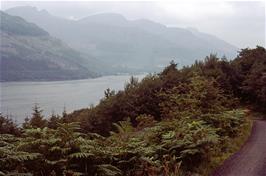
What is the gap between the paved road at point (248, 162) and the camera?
11.6m

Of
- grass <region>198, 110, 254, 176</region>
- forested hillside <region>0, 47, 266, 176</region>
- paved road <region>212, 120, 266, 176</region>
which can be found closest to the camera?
forested hillside <region>0, 47, 266, 176</region>

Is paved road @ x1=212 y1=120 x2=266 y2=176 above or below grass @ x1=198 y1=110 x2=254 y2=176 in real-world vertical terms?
below

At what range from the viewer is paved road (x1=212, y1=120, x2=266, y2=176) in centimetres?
1160

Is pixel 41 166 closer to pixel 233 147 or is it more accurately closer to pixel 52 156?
pixel 52 156

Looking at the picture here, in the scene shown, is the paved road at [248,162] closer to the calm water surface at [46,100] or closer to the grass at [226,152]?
the grass at [226,152]

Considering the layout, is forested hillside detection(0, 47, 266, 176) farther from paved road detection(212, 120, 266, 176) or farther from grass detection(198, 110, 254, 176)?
paved road detection(212, 120, 266, 176)

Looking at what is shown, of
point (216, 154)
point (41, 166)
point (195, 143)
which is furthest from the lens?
point (216, 154)

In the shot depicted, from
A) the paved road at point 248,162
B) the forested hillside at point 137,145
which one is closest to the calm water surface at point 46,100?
the forested hillside at point 137,145

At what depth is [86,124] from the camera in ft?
94.4

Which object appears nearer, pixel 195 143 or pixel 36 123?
pixel 195 143

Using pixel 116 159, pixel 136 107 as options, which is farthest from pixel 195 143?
pixel 136 107

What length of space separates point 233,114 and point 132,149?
877cm

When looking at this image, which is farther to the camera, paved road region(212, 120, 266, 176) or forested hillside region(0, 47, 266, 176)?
paved road region(212, 120, 266, 176)

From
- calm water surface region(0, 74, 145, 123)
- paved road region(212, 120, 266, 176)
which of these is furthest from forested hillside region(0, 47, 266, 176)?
calm water surface region(0, 74, 145, 123)
